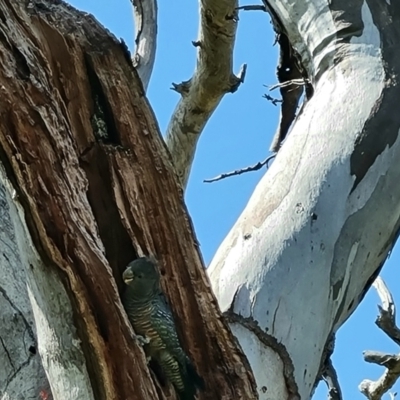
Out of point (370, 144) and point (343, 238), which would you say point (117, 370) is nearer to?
point (343, 238)

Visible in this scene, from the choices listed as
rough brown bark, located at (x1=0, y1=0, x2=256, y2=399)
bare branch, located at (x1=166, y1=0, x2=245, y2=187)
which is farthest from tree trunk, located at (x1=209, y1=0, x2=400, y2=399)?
bare branch, located at (x1=166, y1=0, x2=245, y2=187)

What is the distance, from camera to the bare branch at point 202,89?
9.16 ft

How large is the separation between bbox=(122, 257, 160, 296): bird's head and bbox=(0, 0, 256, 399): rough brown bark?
0.09ft

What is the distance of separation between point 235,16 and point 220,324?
1.69m

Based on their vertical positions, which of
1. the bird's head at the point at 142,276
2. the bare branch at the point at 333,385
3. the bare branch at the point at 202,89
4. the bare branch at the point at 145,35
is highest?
the bare branch at the point at 145,35

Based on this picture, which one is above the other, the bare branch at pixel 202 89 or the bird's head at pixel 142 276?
the bare branch at pixel 202 89

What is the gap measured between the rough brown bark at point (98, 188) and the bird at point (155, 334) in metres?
0.03

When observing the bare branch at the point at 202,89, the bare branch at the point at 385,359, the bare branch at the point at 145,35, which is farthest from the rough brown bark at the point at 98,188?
the bare branch at the point at 145,35

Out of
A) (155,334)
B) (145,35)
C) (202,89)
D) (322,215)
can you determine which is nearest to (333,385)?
(202,89)

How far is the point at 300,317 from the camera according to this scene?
4.05 ft

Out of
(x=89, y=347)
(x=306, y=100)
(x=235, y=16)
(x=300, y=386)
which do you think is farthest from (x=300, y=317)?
(x=235, y=16)

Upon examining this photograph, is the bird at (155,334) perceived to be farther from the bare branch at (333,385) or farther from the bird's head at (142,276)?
the bare branch at (333,385)

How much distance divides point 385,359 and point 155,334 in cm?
150

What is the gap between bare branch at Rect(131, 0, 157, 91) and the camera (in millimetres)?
3180
